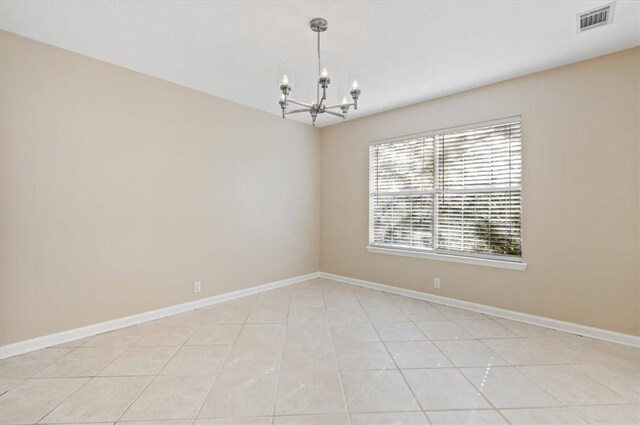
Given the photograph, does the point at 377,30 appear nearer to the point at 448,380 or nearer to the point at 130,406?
the point at 448,380

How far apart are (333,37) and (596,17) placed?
2.05m

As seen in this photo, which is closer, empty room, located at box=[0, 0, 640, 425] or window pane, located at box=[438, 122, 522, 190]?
empty room, located at box=[0, 0, 640, 425]

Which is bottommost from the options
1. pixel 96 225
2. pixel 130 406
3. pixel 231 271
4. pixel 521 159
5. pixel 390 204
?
pixel 130 406

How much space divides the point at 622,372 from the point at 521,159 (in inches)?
82.9

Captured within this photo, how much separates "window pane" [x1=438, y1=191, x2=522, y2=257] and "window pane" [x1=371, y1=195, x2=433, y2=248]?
0.60 feet

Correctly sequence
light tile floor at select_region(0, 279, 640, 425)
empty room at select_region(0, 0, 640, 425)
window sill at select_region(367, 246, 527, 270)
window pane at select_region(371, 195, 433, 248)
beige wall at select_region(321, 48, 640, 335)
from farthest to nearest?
window pane at select_region(371, 195, 433, 248) → window sill at select_region(367, 246, 527, 270) → beige wall at select_region(321, 48, 640, 335) → empty room at select_region(0, 0, 640, 425) → light tile floor at select_region(0, 279, 640, 425)

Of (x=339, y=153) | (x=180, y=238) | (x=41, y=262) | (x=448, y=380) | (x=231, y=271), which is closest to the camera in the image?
(x=448, y=380)

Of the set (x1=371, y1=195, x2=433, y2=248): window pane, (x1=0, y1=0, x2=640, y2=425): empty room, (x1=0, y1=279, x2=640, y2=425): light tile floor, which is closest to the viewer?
(x1=0, y1=279, x2=640, y2=425): light tile floor

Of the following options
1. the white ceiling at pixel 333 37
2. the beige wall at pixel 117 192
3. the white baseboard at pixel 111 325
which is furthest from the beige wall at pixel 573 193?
the white baseboard at pixel 111 325

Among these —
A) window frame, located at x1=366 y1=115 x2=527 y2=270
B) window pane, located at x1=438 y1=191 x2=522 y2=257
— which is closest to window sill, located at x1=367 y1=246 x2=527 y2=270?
window frame, located at x1=366 y1=115 x2=527 y2=270

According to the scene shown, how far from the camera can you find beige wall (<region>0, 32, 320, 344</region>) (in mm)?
2549

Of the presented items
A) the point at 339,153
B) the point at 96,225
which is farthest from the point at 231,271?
the point at 339,153

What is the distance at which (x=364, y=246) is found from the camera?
4.78 meters

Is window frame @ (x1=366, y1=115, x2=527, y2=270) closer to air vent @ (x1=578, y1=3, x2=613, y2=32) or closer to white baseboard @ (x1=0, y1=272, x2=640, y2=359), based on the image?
white baseboard @ (x1=0, y1=272, x2=640, y2=359)
